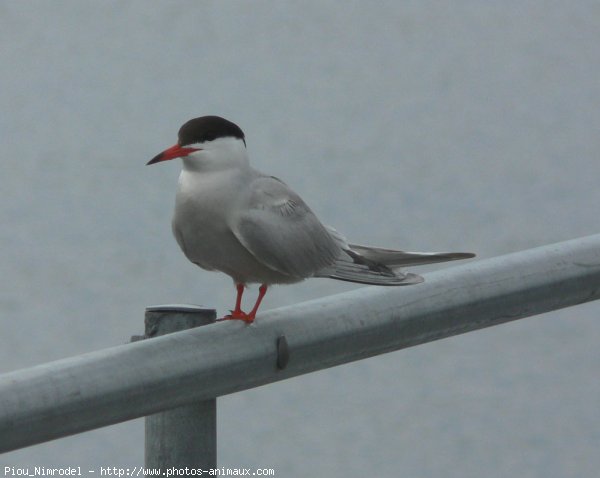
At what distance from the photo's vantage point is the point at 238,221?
7.39ft

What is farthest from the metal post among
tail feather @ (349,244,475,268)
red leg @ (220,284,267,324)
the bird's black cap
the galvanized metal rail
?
the bird's black cap

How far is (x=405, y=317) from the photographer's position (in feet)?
5.26

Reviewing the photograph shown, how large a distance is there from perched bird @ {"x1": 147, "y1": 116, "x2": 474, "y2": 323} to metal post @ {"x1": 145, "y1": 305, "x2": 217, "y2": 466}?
647 millimetres

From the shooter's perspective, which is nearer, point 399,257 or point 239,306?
point 399,257

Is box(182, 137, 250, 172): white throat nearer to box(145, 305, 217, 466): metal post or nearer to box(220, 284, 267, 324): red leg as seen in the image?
box(220, 284, 267, 324): red leg

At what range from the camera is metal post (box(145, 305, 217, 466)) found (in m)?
1.51

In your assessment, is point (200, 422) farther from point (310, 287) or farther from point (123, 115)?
point (123, 115)

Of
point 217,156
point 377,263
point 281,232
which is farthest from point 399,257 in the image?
point 217,156

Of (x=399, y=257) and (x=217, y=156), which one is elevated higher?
(x=217, y=156)

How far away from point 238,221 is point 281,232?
85 millimetres

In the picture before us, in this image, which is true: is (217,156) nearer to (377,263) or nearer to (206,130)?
(206,130)

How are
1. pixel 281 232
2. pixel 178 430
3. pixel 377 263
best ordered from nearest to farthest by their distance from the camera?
pixel 178 430 → pixel 377 263 → pixel 281 232

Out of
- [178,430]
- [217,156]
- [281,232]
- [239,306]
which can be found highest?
[217,156]

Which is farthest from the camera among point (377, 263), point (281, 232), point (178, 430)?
point (281, 232)
